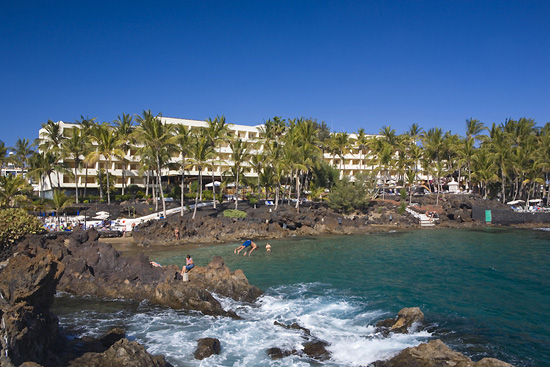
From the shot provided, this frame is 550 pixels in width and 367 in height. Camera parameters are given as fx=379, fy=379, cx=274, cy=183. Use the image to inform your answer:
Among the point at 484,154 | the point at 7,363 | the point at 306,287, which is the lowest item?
the point at 306,287

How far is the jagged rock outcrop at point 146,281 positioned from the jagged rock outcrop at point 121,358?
5673 millimetres

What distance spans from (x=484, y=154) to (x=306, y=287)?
49888mm

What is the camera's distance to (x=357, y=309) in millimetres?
16078

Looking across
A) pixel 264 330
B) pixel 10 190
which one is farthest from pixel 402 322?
pixel 10 190

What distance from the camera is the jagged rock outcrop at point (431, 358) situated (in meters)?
9.67

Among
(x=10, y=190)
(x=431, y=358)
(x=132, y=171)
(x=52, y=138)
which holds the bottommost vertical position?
(x=431, y=358)

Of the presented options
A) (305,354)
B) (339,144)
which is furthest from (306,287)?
(339,144)

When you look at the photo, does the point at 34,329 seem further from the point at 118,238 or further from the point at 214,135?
the point at 214,135

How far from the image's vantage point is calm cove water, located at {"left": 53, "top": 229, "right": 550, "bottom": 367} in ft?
39.9

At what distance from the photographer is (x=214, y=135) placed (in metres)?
46.8

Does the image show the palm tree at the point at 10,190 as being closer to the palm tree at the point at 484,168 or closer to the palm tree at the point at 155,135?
the palm tree at the point at 155,135

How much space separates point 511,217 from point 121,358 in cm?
5056

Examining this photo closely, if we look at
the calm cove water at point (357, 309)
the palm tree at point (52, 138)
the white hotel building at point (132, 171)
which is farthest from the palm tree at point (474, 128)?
the palm tree at point (52, 138)

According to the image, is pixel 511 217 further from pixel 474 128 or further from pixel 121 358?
pixel 121 358
